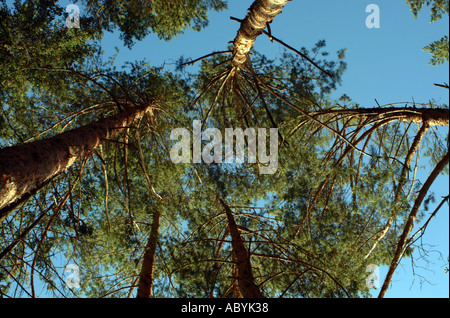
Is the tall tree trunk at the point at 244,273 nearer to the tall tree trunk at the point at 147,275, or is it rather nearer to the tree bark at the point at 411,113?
the tall tree trunk at the point at 147,275

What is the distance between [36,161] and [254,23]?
3.73 m

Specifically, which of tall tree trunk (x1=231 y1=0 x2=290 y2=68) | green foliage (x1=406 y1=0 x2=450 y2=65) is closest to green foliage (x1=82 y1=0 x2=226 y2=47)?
tall tree trunk (x1=231 y1=0 x2=290 y2=68)

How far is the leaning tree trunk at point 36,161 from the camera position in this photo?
110 inches

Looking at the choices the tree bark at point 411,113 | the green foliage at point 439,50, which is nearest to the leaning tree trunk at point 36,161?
the tree bark at point 411,113

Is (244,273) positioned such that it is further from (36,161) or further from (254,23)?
(254,23)

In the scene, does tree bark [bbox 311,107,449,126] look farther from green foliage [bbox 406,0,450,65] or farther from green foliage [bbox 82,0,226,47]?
green foliage [bbox 82,0,226,47]

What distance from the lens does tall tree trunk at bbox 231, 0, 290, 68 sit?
4.52m

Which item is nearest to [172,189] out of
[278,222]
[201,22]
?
[278,222]

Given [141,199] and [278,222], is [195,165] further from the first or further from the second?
[278,222]

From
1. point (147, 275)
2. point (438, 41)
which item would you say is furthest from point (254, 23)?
point (147, 275)

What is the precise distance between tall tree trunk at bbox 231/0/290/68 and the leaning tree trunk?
2.87 metres

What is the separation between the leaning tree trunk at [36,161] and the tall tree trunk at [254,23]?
2.87 metres

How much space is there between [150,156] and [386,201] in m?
5.36

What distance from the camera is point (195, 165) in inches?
304
